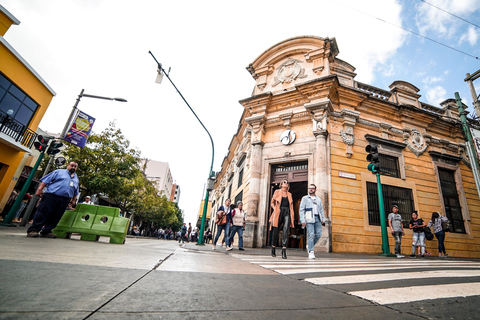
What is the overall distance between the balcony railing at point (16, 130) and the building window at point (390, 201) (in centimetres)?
1888

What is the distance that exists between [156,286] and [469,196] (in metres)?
18.0

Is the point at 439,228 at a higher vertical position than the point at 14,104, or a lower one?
lower

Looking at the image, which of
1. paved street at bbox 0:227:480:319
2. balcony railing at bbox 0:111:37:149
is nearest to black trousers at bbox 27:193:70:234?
paved street at bbox 0:227:480:319

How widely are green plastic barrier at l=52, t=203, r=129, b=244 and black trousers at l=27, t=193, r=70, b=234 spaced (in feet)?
2.13

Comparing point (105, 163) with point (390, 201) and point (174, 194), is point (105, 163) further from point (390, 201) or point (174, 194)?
point (174, 194)

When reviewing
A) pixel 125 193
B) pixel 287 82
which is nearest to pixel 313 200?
pixel 287 82

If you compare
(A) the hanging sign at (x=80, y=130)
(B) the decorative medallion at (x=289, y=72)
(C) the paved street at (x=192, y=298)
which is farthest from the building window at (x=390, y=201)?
(A) the hanging sign at (x=80, y=130)

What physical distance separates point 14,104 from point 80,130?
5586 mm

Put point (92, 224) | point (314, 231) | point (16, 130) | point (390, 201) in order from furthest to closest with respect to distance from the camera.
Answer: point (16, 130), point (390, 201), point (314, 231), point (92, 224)

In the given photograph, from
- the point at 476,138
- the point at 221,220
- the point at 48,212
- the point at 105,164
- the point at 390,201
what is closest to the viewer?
the point at 48,212

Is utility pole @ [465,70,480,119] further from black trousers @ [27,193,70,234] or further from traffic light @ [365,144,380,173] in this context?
black trousers @ [27,193,70,234]

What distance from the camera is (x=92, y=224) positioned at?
228 inches

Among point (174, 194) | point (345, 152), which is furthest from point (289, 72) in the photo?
point (174, 194)

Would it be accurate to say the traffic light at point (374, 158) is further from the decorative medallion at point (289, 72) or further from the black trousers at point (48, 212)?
the black trousers at point (48, 212)
